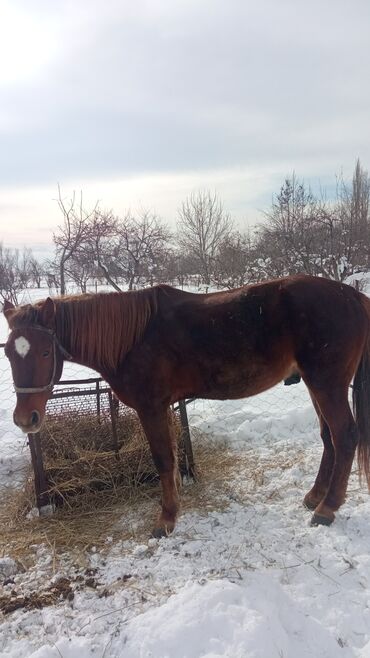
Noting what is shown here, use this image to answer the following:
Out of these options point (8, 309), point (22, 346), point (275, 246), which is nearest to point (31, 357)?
point (22, 346)

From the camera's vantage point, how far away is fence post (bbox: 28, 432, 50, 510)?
3.10m

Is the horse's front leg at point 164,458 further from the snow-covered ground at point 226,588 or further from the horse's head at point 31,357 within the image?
the horse's head at point 31,357

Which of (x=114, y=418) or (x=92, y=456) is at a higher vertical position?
(x=114, y=418)

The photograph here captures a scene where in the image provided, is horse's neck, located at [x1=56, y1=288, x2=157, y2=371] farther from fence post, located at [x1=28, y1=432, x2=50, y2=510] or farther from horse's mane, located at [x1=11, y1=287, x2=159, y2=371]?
fence post, located at [x1=28, y1=432, x2=50, y2=510]

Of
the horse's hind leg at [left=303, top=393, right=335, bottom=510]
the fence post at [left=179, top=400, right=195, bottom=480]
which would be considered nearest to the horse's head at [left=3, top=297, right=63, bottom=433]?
the fence post at [left=179, top=400, right=195, bottom=480]

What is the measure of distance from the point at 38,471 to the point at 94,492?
1.67ft

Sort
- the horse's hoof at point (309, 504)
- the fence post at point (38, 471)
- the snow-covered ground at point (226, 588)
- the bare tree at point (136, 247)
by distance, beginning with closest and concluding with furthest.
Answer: the snow-covered ground at point (226, 588) < the horse's hoof at point (309, 504) < the fence post at point (38, 471) < the bare tree at point (136, 247)

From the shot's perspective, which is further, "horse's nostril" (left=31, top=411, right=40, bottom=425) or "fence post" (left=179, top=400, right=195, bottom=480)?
"fence post" (left=179, top=400, right=195, bottom=480)

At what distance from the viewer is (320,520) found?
2.74 metres

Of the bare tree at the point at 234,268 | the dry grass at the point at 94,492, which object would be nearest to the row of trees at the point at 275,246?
the bare tree at the point at 234,268

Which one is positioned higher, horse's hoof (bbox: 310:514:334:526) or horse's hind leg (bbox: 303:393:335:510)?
horse's hind leg (bbox: 303:393:335:510)

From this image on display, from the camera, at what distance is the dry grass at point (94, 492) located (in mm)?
2852

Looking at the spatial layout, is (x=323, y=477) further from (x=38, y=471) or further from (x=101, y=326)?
(x=38, y=471)

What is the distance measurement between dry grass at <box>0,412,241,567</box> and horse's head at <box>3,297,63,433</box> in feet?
2.89
